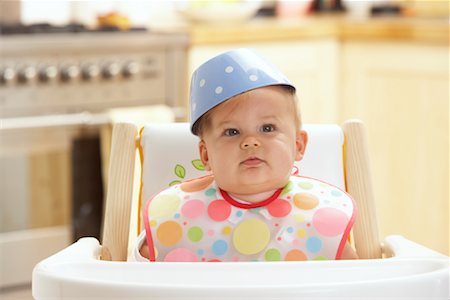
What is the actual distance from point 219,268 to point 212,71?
345 millimetres

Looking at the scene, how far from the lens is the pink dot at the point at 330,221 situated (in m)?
1.39

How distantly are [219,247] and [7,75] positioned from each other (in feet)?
4.76

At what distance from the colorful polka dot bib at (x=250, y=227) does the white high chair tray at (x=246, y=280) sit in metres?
0.23

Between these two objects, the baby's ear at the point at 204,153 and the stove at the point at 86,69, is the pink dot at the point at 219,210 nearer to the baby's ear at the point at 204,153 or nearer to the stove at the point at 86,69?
the baby's ear at the point at 204,153

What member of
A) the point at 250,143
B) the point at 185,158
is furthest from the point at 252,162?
the point at 185,158

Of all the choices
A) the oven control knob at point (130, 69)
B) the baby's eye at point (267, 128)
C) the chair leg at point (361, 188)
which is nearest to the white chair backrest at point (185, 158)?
the chair leg at point (361, 188)

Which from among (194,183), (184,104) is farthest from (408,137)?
(194,183)

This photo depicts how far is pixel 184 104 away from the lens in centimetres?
290

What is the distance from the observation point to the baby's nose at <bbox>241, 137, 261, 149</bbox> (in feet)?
4.32

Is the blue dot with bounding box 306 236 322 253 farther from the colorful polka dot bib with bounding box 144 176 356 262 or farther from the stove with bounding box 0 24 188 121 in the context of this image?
the stove with bounding box 0 24 188 121

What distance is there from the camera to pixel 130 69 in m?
2.82

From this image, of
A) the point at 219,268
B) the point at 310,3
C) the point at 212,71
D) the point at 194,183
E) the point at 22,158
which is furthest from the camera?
the point at 310,3

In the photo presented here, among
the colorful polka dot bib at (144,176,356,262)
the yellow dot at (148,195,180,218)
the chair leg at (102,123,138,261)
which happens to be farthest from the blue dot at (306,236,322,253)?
the chair leg at (102,123,138,261)

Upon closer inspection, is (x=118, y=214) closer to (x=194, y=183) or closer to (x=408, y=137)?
(x=194, y=183)
